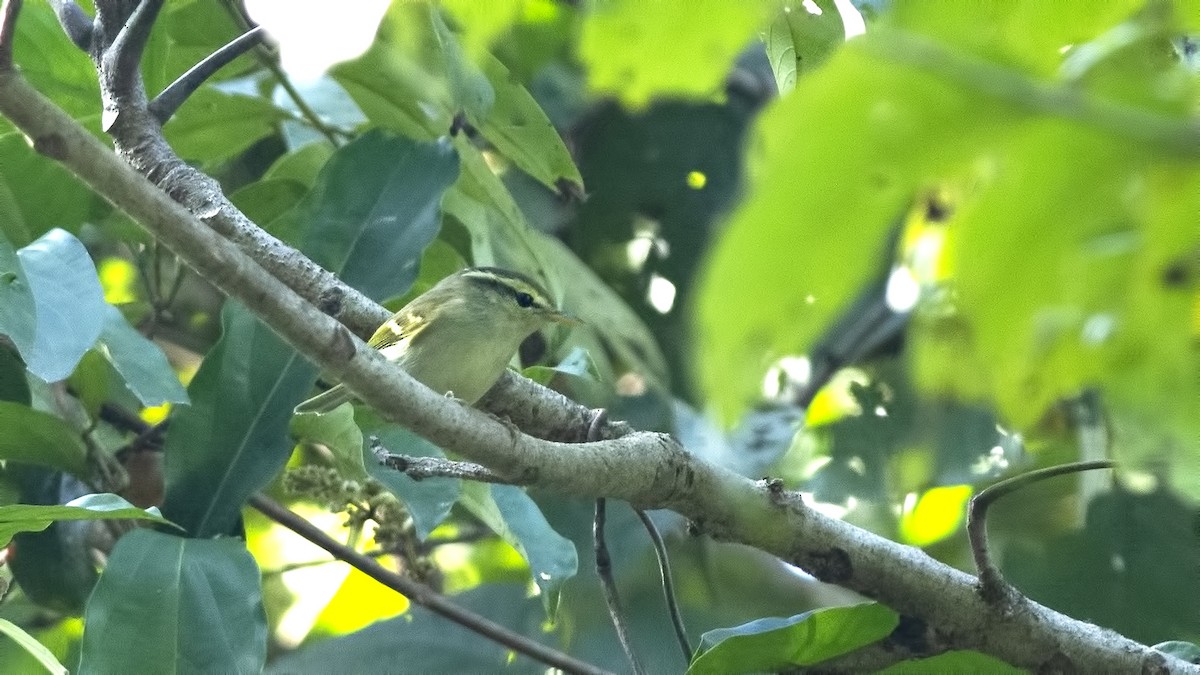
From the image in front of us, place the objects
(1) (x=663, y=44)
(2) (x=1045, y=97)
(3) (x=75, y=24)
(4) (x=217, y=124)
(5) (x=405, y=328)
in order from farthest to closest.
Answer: (5) (x=405, y=328), (4) (x=217, y=124), (3) (x=75, y=24), (1) (x=663, y=44), (2) (x=1045, y=97)

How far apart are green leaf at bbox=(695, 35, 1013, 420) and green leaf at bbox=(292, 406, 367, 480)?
1684mm

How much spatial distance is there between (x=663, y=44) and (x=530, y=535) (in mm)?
1625

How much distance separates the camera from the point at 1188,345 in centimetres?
59

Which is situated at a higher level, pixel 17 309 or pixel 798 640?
pixel 798 640

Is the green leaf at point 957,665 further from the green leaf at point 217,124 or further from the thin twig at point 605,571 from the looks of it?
the green leaf at point 217,124

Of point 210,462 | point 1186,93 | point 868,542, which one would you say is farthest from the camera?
point 210,462

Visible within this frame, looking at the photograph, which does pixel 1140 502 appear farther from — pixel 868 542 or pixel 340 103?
pixel 340 103

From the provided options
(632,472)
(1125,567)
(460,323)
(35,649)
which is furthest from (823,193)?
(1125,567)

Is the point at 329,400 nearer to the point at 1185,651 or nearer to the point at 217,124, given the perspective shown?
the point at 217,124

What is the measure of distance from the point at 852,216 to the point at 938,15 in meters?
0.11

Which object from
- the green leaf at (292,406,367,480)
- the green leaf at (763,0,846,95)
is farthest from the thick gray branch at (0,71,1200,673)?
the green leaf at (292,406,367,480)

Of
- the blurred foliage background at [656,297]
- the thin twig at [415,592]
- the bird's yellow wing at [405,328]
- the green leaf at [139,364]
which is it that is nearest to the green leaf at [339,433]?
the blurred foliage background at [656,297]

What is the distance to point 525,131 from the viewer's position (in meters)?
2.45

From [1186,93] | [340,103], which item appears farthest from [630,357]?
[1186,93]
